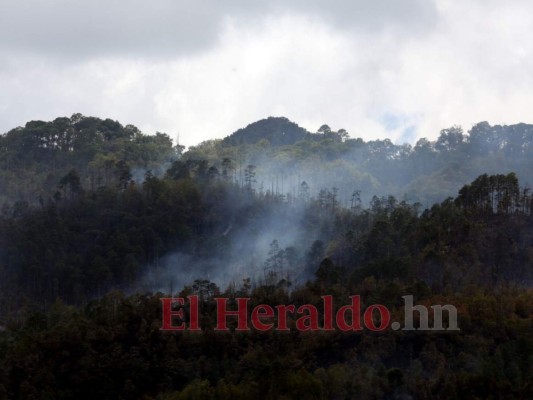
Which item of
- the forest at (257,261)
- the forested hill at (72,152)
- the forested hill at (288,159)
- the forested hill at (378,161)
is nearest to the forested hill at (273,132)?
the forested hill at (378,161)

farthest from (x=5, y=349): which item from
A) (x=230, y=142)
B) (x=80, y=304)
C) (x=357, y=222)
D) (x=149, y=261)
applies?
(x=230, y=142)

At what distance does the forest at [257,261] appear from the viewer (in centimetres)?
2855

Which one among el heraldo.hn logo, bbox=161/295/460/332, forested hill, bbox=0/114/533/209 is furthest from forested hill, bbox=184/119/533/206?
el heraldo.hn logo, bbox=161/295/460/332

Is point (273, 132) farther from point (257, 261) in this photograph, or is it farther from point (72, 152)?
point (257, 261)

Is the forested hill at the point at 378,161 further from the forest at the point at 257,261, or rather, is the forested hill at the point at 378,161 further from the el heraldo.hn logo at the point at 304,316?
the el heraldo.hn logo at the point at 304,316

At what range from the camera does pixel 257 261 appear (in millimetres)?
48188

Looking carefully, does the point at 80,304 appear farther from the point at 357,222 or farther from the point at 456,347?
the point at 456,347

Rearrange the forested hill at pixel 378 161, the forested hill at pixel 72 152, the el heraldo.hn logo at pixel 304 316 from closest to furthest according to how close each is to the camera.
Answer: the el heraldo.hn logo at pixel 304 316, the forested hill at pixel 72 152, the forested hill at pixel 378 161

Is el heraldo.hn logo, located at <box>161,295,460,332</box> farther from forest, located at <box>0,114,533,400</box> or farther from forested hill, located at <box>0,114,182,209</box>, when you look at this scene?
forested hill, located at <box>0,114,182,209</box>

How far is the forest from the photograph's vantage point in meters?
28.5

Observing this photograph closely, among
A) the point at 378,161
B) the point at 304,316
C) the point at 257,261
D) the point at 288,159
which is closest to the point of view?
the point at 304,316

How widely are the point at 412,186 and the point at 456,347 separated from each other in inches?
1578

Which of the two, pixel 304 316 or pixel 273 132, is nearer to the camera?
pixel 304 316

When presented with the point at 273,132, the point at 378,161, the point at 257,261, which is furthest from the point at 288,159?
the point at 257,261
